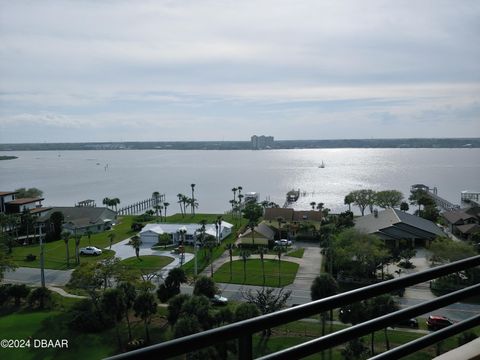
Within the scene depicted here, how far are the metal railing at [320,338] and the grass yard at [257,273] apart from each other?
1624 centimetres

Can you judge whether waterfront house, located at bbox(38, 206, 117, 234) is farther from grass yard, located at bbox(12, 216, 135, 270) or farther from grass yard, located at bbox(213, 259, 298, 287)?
grass yard, located at bbox(213, 259, 298, 287)

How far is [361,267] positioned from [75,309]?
10.7m

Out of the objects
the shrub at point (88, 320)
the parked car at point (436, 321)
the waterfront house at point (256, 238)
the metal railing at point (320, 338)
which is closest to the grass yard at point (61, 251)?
the waterfront house at point (256, 238)

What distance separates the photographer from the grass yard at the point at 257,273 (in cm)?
1756

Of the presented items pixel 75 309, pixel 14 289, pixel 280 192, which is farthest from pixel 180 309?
pixel 280 192

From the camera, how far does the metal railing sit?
0.84 m

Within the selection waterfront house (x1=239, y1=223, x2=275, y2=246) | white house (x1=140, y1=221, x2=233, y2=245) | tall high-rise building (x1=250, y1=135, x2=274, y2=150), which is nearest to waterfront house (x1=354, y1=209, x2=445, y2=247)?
waterfront house (x1=239, y1=223, x2=275, y2=246)

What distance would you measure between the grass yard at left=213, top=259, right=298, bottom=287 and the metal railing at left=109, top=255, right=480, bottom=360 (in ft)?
53.3

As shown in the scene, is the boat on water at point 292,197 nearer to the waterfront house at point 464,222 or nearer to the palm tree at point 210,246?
the waterfront house at point 464,222

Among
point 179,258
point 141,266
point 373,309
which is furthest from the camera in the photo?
point 179,258

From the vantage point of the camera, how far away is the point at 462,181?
59719 mm

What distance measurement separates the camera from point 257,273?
18844mm

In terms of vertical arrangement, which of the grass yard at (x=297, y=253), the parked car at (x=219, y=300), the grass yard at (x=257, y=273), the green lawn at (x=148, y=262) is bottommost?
the green lawn at (x=148, y=262)

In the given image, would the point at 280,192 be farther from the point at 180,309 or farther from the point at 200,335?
the point at 200,335
